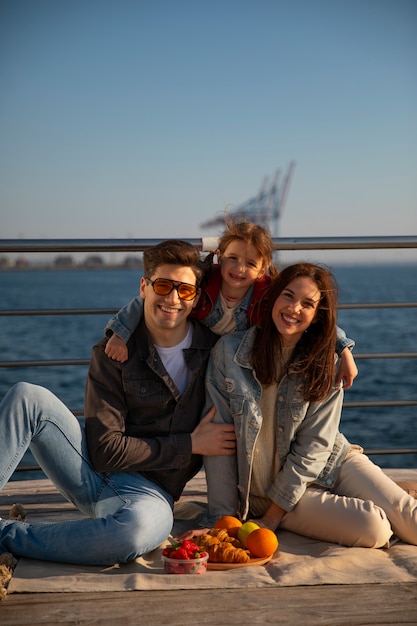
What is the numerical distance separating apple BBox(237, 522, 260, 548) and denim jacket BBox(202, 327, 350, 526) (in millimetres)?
144

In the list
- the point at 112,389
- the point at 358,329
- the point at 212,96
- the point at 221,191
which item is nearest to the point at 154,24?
the point at 212,96

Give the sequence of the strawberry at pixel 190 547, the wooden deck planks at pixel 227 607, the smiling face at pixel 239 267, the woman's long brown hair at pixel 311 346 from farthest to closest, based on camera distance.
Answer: the smiling face at pixel 239 267
the woman's long brown hair at pixel 311 346
the strawberry at pixel 190 547
the wooden deck planks at pixel 227 607

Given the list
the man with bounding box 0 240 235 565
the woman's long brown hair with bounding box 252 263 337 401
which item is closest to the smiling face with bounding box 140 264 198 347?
the man with bounding box 0 240 235 565

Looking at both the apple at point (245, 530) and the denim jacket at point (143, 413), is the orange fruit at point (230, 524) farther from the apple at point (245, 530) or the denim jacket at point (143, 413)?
the denim jacket at point (143, 413)

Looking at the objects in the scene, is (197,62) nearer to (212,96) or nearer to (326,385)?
(212,96)

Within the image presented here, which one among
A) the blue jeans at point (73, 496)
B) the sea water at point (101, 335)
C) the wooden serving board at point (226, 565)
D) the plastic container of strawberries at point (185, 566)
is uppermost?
the blue jeans at point (73, 496)

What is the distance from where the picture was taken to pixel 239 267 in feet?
9.53

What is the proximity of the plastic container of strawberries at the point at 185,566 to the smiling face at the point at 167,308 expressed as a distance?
0.76m

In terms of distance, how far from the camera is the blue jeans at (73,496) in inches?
98.7

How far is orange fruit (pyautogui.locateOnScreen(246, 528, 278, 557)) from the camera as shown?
2561 mm

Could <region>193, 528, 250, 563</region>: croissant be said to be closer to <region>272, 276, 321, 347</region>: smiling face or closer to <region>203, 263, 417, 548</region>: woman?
<region>203, 263, 417, 548</region>: woman

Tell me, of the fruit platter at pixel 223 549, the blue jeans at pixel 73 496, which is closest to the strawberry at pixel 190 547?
the fruit platter at pixel 223 549

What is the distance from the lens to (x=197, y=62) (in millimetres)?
51438

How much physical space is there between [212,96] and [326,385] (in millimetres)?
55335
